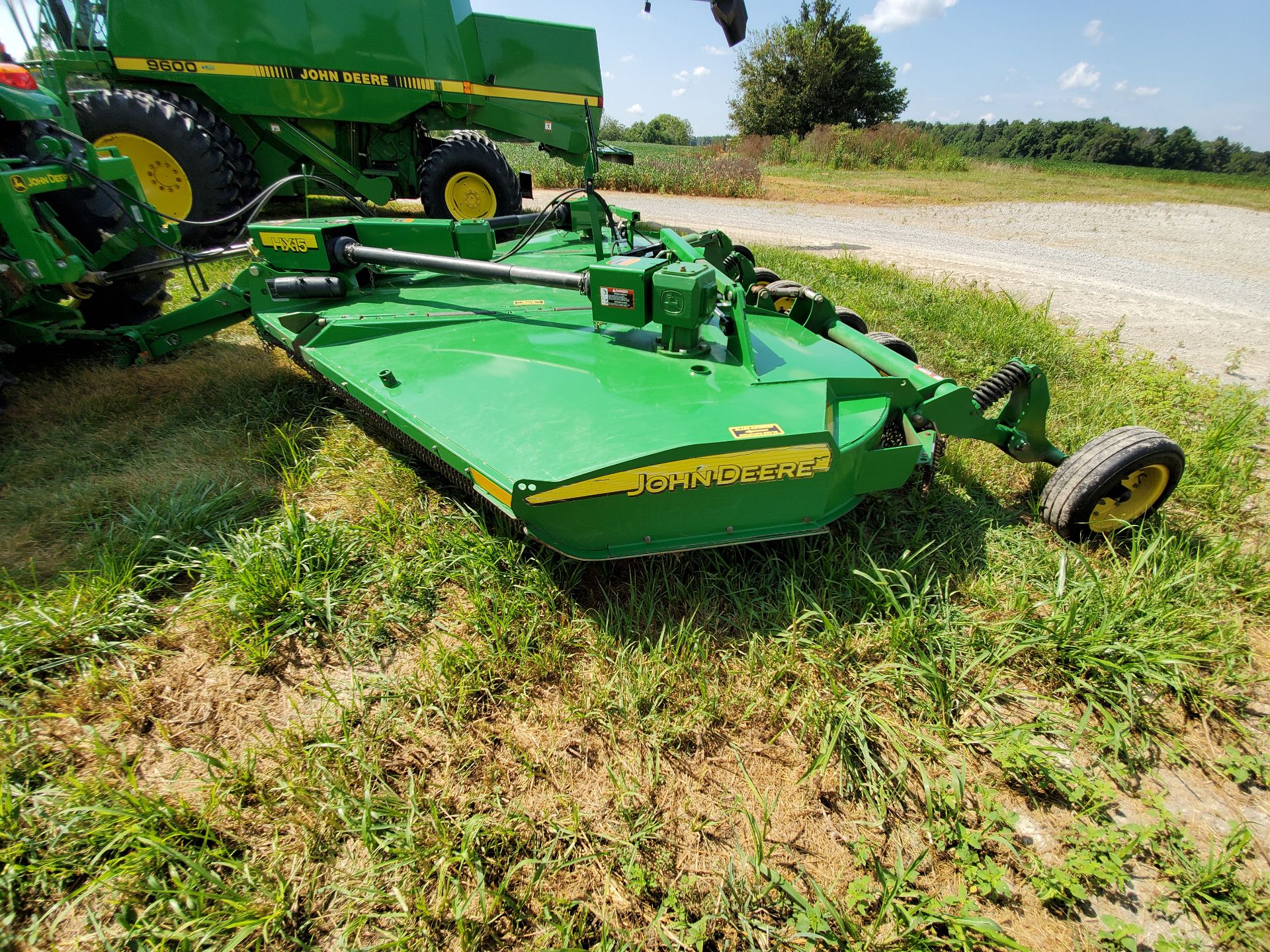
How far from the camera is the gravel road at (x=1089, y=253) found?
20.6ft

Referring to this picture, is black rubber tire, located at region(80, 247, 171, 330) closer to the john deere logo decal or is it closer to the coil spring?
the john deere logo decal

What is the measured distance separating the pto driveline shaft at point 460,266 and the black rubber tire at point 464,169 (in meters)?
4.10

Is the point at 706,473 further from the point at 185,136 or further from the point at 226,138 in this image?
the point at 226,138

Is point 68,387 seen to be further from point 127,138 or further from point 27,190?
point 127,138

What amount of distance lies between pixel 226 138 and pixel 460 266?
195 inches

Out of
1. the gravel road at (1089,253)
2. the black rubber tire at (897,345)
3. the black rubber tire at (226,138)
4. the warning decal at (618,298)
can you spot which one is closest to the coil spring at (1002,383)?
the black rubber tire at (897,345)

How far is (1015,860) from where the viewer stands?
5.74ft

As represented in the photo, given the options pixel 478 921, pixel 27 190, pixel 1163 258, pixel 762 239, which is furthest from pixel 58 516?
pixel 1163 258

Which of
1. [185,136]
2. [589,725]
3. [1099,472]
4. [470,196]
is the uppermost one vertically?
[185,136]

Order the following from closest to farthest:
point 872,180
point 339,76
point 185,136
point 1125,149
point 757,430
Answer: point 757,430 < point 185,136 < point 339,76 < point 872,180 < point 1125,149

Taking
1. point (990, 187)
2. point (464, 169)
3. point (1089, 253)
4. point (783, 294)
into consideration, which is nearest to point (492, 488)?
point (783, 294)

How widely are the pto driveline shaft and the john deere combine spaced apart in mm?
14

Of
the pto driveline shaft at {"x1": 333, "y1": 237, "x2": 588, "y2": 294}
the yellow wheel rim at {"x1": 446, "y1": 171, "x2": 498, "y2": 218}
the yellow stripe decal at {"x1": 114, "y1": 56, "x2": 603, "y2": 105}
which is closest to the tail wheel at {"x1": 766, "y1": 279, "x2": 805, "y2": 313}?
the pto driveline shaft at {"x1": 333, "y1": 237, "x2": 588, "y2": 294}

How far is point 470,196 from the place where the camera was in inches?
284
